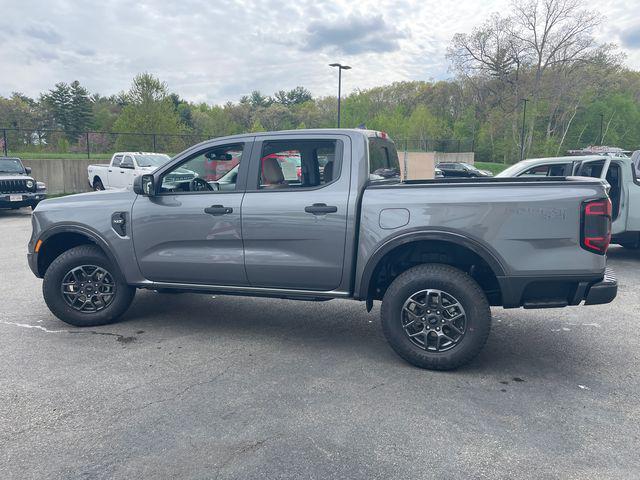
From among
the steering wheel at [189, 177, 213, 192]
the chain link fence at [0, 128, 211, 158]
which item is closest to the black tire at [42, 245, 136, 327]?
the steering wheel at [189, 177, 213, 192]

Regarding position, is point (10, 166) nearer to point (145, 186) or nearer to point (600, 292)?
point (145, 186)

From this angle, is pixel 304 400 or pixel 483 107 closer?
pixel 304 400

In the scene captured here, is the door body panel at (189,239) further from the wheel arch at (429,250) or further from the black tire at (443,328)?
the black tire at (443,328)

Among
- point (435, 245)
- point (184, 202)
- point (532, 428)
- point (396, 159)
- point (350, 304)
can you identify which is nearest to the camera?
point (532, 428)

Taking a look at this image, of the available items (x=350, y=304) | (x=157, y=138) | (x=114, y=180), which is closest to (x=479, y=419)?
(x=350, y=304)

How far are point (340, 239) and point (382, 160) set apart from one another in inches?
46.0

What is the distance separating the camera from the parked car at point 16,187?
14.1 m

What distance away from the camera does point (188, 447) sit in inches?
118

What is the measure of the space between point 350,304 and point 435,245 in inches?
86.5

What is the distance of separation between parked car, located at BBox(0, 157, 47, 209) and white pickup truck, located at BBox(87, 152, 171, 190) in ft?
13.3

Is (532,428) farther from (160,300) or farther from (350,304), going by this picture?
(160,300)

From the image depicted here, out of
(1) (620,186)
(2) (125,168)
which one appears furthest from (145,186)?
(2) (125,168)

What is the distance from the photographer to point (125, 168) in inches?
751

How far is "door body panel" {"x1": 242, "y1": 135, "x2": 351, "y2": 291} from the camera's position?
4.32m
